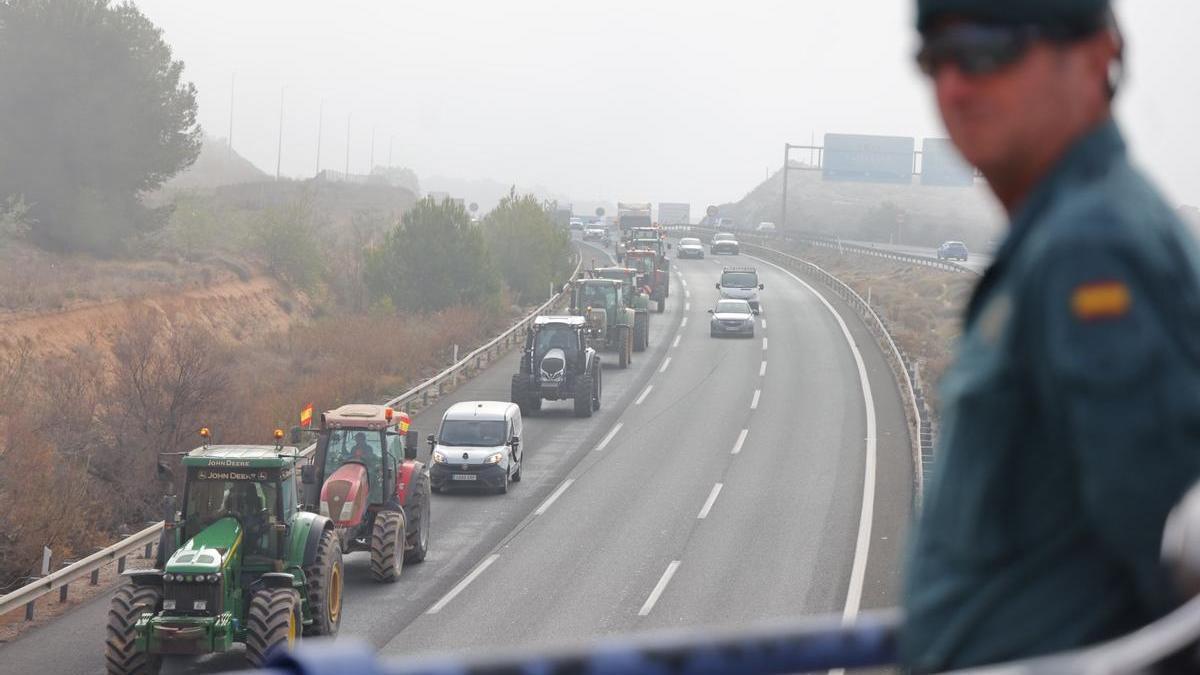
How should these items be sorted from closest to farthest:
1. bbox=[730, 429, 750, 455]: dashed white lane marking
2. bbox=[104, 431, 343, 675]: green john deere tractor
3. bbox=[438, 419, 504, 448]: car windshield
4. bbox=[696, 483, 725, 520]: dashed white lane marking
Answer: bbox=[104, 431, 343, 675]: green john deere tractor, bbox=[696, 483, 725, 520]: dashed white lane marking, bbox=[438, 419, 504, 448]: car windshield, bbox=[730, 429, 750, 455]: dashed white lane marking

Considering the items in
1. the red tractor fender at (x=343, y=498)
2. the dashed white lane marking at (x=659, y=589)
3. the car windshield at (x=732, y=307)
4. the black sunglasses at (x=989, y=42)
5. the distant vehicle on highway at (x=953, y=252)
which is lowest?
the dashed white lane marking at (x=659, y=589)

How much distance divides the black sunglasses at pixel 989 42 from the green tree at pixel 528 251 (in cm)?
7146

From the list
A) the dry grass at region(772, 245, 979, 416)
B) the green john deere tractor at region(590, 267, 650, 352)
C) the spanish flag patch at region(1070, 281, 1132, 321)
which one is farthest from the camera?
the green john deere tractor at region(590, 267, 650, 352)

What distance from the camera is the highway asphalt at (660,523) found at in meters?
22.6

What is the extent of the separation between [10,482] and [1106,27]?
26.5 metres

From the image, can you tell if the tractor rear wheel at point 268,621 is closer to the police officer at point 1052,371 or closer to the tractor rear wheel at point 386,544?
the tractor rear wheel at point 386,544

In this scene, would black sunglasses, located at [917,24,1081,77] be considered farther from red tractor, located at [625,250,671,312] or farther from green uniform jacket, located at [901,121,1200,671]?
red tractor, located at [625,250,671,312]

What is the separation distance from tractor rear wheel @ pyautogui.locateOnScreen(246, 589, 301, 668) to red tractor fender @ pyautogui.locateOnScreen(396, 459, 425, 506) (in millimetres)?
6679

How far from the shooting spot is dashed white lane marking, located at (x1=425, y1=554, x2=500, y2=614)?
23500mm

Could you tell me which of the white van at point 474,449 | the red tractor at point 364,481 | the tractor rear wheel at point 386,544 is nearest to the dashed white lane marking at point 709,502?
the white van at point 474,449

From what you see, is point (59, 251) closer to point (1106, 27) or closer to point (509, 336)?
point (509, 336)

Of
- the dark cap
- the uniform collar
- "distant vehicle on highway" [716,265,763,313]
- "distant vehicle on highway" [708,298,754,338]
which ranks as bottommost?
"distant vehicle on highway" [708,298,754,338]

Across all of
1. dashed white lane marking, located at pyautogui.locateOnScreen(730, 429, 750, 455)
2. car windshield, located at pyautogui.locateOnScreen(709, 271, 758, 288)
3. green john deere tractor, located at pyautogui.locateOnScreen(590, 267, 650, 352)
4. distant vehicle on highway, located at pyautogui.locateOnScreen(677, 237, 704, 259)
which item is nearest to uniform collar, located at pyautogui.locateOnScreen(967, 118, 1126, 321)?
dashed white lane marking, located at pyautogui.locateOnScreen(730, 429, 750, 455)

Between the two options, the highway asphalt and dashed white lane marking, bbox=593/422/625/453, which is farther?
dashed white lane marking, bbox=593/422/625/453
